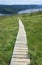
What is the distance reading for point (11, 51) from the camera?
35.8 ft

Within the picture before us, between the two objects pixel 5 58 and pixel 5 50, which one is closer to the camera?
pixel 5 58

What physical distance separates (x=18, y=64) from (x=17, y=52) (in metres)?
1.83

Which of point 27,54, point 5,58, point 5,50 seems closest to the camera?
point 5,58

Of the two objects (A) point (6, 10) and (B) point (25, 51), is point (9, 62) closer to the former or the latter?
(B) point (25, 51)

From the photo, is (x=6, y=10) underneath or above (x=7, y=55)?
above

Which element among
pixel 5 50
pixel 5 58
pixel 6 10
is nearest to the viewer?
pixel 5 58

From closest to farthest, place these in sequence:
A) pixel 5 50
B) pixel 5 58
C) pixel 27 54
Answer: pixel 5 58 < pixel 27 54 < pixel 5 50

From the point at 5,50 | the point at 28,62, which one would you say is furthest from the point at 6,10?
the point at 28,62

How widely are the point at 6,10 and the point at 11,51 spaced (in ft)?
85.7

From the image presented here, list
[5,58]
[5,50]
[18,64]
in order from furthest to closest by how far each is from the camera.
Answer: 1. [5,50]
2. [5,58]
3. [18,64]

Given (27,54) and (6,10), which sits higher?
(6,10)

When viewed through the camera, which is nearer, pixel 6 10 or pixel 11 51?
pixel 11 51

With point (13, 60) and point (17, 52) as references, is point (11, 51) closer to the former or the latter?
point (17, 52)

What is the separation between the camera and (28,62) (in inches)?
357
